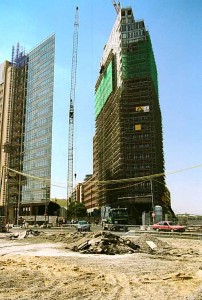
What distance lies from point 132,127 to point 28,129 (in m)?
44.7

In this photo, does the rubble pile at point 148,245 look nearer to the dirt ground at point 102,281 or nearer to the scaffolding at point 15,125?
the dirt ground at point 102,281

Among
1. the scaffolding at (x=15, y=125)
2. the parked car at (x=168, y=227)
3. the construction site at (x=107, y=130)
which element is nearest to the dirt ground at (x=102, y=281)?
the parked car at (x=168, y=227)

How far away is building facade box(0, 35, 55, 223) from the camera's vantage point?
104375 millimetres

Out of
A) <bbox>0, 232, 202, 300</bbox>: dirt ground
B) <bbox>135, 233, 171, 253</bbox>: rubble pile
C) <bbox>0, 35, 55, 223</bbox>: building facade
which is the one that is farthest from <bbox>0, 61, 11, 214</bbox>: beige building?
<bbox>0, 232, 202, 300</bbox>: dirt ground

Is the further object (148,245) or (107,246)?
(148,245)

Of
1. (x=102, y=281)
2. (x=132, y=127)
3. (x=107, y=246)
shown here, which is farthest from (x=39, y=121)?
(x=102, y=281)

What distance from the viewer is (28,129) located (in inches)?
4542

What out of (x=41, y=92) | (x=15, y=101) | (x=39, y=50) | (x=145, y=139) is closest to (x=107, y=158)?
(x=145, y=139)

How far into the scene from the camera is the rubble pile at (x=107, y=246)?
2016 centimetres

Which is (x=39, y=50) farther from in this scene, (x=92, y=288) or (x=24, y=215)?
(x=92, y=288)

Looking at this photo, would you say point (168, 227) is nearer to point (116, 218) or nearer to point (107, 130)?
point (116, 218)

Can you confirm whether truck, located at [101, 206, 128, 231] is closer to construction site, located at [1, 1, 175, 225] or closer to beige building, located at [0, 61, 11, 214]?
construction site, located at [1, 1, 175, 225]

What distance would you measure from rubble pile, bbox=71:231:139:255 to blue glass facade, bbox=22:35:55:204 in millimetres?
78738

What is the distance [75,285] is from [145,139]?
3094 inches
